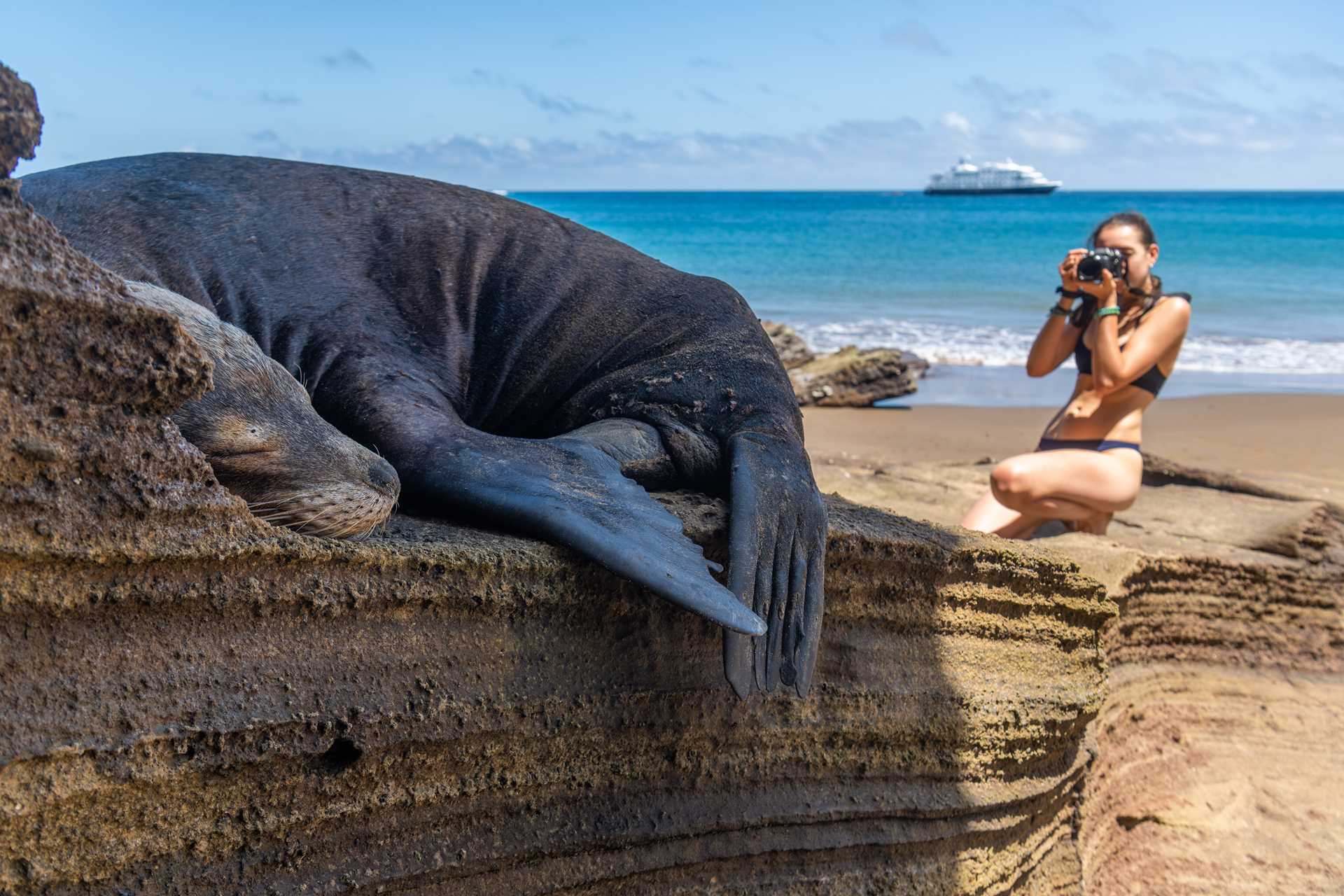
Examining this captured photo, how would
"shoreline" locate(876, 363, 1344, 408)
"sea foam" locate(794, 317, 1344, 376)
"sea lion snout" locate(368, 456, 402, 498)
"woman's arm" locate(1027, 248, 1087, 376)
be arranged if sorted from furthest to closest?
"sea foam" locate(794, 317, 1344, 376), "shoreline" locate(876, 363, 1344, 408), "woman's arm" locate(1027, 248, 1087, 376), "sea lion snout" locate(368, 456, 402, 498)

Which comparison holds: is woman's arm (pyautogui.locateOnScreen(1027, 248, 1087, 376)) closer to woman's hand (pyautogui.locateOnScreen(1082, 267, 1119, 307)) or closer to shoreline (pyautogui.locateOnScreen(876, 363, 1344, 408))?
woman's hand (pyautogui.locateOnScreen(1082, 267, 1119, 307))

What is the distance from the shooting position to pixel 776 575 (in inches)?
88.6

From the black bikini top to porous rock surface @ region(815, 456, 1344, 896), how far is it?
62 cm

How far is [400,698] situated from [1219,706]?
3.32m

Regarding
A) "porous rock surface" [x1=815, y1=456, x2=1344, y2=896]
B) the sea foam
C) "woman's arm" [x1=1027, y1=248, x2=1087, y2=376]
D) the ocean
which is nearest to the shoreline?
the ocean

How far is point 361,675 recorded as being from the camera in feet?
5.88

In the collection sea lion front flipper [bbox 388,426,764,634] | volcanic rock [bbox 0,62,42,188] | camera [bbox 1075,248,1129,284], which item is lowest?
sea lion front flipper [bbox 388,426,764,634]

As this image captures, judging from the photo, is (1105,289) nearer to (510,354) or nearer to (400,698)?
(510,354)

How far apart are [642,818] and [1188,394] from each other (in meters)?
10.2

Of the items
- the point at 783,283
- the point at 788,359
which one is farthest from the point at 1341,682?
the point at 783,283

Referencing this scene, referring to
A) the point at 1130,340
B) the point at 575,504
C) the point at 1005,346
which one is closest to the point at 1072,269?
the point at 1130,340

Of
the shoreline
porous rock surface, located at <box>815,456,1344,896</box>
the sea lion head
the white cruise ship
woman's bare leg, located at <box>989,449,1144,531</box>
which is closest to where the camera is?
the sea lion head

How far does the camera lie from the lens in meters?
4.62

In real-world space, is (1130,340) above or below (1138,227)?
below
